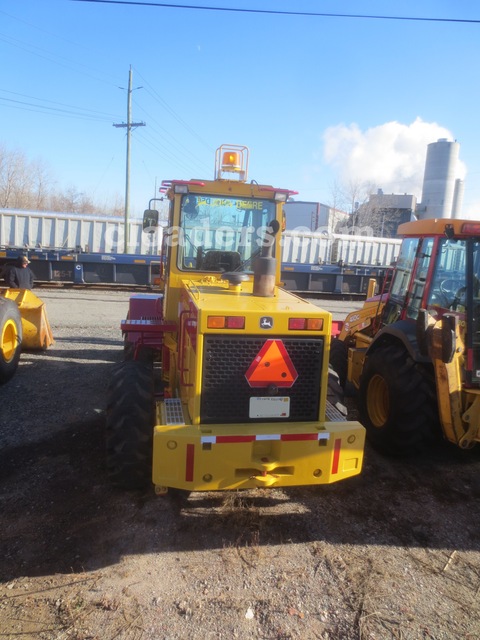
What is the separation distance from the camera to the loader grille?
3453mm

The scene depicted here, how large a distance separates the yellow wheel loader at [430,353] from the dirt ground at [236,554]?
49cm

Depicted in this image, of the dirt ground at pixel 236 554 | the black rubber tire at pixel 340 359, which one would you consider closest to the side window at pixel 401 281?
the black rubber tire at pixel 340 359

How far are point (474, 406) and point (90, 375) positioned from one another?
527 centimetres

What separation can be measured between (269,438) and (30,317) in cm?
622

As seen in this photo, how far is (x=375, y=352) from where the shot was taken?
512 centimetres

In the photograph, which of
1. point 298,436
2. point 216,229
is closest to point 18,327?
point 216,229

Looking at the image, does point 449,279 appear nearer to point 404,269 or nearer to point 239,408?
point 404,269

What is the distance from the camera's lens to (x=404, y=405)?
174 inches

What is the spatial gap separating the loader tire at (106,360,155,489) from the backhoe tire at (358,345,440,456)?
2.30 m

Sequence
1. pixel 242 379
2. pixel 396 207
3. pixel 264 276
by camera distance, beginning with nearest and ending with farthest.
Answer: pixel 242 379 → pixel 264 276 → pixel 396 207

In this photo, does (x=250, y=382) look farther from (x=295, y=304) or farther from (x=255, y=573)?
(x=255, y=573)

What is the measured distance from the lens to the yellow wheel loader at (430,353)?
4086 millimetres

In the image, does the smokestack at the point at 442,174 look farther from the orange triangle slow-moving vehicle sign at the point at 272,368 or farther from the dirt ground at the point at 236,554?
the orange triangle slow-moving vehicle sign at the point at 272,368

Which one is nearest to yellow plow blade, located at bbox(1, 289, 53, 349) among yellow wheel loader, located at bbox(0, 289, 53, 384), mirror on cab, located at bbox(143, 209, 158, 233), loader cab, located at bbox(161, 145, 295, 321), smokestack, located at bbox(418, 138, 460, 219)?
yellow wheel loader, located at bbox(0, 289, 53, 384)
